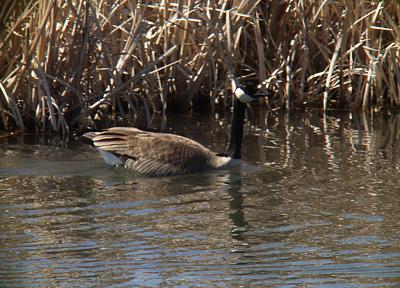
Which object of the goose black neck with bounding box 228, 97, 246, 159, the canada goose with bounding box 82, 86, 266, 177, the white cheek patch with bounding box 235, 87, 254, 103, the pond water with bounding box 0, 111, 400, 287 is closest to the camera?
the pond water with bounding box 0, 111, 400, 287

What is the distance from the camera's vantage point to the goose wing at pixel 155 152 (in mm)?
9266

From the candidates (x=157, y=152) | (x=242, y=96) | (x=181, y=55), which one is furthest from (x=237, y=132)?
(x=181, y=55)

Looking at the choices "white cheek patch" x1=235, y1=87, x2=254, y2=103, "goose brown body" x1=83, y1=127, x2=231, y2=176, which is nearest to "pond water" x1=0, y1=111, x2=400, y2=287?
"goose brown body" x1=83, y1=127, x2=231, y2=176

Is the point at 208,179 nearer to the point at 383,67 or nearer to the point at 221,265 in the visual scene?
the point at 221,265

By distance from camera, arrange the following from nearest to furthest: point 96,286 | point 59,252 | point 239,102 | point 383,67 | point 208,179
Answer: point 96,286 < point 59,252 < point 208,179 < point 239,102 < point 383,67

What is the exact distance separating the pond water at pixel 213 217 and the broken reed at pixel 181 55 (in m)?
0.70

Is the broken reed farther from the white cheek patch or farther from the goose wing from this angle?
the white cheek patch

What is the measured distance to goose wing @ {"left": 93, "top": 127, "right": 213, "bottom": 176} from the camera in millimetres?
9266

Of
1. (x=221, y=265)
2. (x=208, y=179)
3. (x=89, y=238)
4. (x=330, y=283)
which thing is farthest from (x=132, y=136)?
(x=330, y=283)

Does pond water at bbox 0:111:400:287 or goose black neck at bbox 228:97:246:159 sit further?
goose black neck at bbox 228:97:246:159

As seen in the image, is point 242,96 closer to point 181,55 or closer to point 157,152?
point 157,152

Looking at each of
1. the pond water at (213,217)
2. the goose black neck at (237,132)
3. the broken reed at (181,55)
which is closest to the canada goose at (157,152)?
the goose black neck at (237,132)

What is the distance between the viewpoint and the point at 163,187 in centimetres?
857

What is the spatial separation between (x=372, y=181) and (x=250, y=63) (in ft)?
15.3
